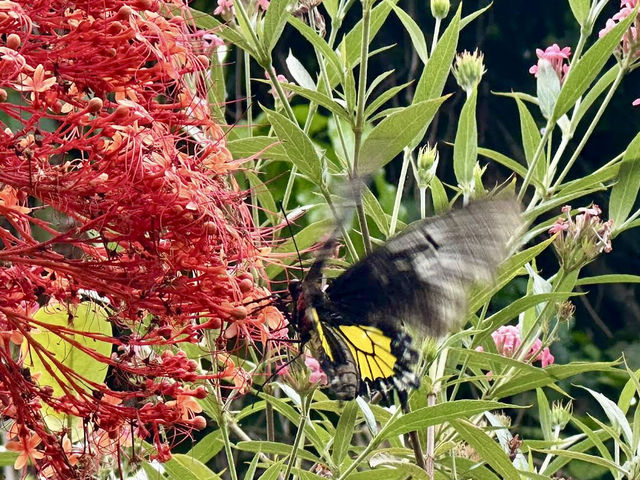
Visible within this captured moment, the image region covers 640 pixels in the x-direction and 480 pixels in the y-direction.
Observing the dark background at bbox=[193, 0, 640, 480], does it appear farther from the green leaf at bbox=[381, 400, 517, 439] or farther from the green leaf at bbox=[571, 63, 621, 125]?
the green leaf at bbox=[381, 400, 517, 439]

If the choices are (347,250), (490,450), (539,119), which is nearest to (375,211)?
(347,250)

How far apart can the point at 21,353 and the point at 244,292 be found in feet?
1.01

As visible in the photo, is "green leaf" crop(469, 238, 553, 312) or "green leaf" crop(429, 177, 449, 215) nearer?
"green leaf" crop(469, 238, 553, 312)

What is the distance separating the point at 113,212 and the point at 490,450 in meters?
0.64

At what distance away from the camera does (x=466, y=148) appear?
172 cm

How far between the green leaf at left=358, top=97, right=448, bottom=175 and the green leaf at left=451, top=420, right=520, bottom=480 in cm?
37

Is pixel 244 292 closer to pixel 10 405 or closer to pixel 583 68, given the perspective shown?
pixel 10 405

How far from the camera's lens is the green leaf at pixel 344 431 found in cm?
148

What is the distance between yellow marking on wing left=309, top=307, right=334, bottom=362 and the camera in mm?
1460

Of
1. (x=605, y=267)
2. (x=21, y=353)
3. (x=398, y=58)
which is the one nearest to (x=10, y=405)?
(x=21, y=353)

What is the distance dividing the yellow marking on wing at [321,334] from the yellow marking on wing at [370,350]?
0.03 m

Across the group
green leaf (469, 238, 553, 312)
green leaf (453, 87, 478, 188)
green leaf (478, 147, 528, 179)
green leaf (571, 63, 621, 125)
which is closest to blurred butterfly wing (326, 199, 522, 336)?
green leaf (469, 238, 553, 312)

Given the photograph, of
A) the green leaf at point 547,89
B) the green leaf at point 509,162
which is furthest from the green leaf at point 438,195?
the green leaf at point 547,89

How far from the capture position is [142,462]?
1.29 metres
